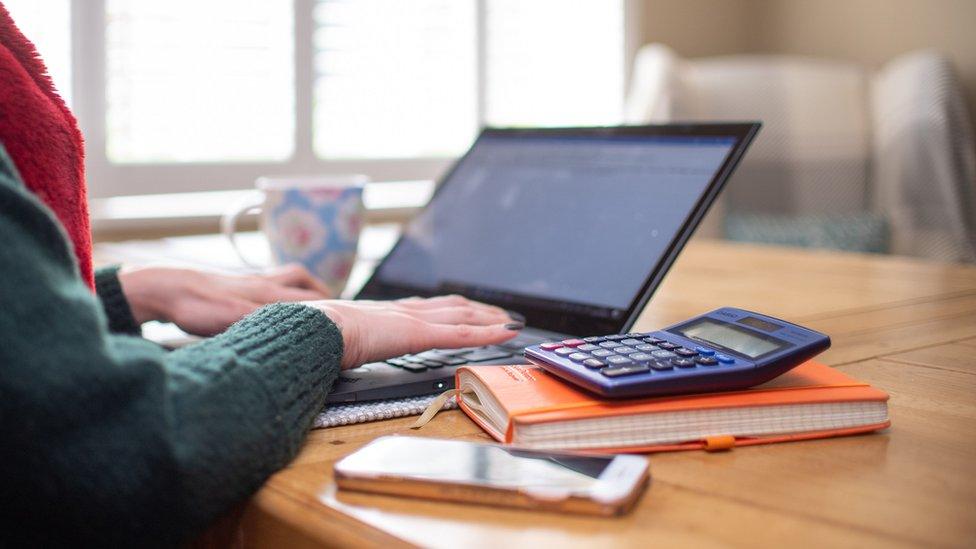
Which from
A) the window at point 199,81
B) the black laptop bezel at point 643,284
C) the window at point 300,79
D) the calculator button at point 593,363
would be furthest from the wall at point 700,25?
the calculator button at point 593,363

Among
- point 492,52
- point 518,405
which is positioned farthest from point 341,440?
point 492,52

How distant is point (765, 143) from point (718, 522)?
76.4 inches

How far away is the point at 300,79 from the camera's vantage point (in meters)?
2.13

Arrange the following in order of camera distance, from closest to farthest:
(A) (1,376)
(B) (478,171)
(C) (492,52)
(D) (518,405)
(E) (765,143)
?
(A) (1,376) → (D) (518,405) → (B) (478,171) → (E) (765,143) → (C) (492,52)

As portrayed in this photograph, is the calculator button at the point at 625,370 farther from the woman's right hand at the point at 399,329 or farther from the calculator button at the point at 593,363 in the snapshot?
the woman's right hand at the point at 399,329

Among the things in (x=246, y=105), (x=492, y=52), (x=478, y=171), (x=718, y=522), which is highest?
(x=492, y=52)

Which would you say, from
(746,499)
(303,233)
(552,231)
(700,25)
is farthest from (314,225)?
(700,25)

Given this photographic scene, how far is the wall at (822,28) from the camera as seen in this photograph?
2543 millimetres

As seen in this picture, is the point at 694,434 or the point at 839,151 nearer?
the point at 694,434

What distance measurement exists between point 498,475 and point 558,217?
40cm

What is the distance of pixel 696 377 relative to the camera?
0.52 metres

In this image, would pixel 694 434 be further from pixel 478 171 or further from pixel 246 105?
pixel 246 105

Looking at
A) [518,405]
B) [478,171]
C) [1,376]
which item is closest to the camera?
[1,376]

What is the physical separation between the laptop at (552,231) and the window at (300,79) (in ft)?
3.88
